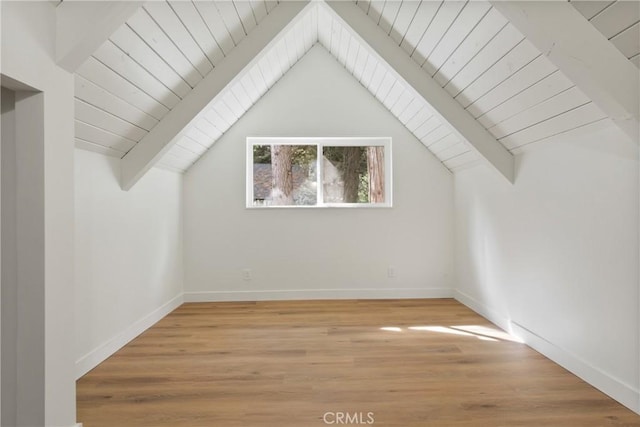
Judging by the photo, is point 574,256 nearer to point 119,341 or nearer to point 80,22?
point 80,22

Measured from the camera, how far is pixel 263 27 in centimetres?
228

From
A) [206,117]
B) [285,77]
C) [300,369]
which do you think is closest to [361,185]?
[285,77]

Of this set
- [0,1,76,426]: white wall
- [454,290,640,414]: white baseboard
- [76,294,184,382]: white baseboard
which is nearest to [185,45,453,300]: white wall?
[76,294,184,382]: white baseboard

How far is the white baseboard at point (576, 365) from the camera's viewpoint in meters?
1.69

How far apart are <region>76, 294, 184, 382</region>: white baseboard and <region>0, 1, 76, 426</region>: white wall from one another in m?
0.73

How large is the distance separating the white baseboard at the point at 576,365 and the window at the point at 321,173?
1.70m

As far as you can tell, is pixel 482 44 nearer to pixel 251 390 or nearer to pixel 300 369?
pixel 300 369

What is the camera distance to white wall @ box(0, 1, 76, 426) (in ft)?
3.95

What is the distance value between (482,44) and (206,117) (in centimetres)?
222

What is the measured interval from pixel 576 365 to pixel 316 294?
2.37m

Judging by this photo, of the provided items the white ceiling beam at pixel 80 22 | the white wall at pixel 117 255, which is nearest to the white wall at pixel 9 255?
the white ceiling beam at pixel 80 22

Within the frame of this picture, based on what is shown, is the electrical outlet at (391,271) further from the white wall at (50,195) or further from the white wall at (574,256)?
the white wall at (50,195)

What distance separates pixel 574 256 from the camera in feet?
6.71

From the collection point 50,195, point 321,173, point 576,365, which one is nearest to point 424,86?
point 321,173
